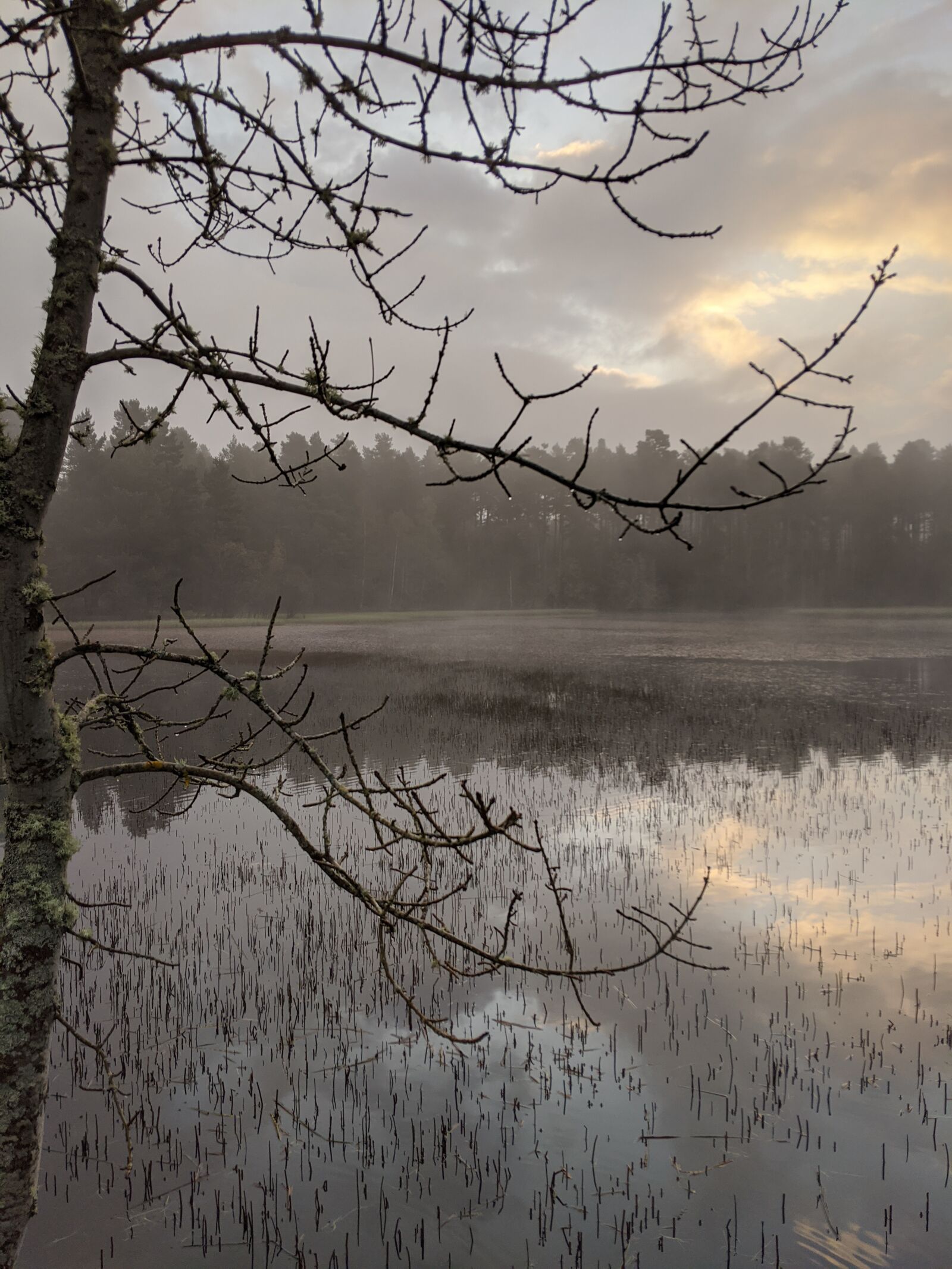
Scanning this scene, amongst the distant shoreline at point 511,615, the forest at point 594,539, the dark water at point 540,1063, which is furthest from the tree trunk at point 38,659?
the forest at point 594,539

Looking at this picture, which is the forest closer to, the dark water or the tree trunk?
the dark water

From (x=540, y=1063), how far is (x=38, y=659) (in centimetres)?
504

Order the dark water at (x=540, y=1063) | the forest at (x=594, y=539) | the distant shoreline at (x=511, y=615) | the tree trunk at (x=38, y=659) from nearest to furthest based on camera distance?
the tree trunk at (x=38, y=659)
the dark water at (x=540, y=1063)
the distant shoreline at (x=511, y=615)
the forest at (x=594, y=539)

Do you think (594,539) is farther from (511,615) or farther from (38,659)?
(38,659)

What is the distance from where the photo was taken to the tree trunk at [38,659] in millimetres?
2605

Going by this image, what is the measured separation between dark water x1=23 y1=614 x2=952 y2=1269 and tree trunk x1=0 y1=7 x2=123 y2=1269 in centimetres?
235

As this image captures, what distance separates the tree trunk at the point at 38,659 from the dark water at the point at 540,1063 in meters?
2.35

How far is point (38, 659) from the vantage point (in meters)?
2.68

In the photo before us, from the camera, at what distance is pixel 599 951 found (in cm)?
818

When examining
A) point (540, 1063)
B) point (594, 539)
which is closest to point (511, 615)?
point (594, 539)

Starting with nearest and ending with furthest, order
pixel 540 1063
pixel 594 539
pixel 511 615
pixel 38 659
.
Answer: pixel 38 659, pixel 540 1063, pixel 511 615, pixel 594 539

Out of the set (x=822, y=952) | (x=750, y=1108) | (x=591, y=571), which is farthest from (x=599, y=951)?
(x=591, y=571)

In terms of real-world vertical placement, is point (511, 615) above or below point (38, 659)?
above

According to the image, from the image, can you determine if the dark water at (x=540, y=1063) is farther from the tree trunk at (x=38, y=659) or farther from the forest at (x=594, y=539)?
the forest at (x=594, y=539)
